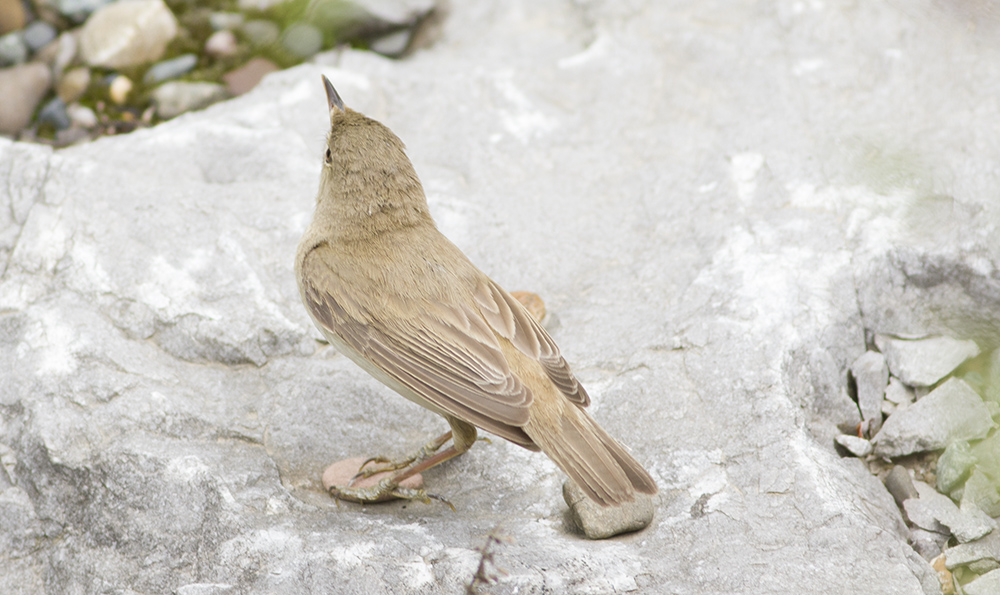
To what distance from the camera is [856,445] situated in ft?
13.9

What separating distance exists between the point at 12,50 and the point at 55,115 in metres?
0.77

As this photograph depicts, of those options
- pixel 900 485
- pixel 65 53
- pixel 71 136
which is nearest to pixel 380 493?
pixel 900 485

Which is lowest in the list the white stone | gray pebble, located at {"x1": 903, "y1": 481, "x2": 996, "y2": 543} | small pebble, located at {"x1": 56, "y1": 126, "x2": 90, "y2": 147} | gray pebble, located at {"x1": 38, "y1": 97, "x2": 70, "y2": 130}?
small pebble, located at {"x1": 56, "y1": 126, "x2": 90, "y2": 147}

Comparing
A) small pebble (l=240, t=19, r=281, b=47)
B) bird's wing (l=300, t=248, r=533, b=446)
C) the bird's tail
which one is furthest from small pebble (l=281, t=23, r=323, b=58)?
the bird's tail

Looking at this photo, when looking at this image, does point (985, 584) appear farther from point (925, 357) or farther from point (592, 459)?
point (592, 459)

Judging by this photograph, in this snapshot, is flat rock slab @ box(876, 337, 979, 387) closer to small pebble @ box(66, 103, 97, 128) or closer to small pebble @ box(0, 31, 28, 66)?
small pebble @ box(66, 103, 97, 128)

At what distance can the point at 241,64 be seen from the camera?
23.4 feet

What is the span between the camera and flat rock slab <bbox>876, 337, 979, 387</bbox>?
14.5 ft

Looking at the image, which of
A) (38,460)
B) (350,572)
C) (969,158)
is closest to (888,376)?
(969,158)

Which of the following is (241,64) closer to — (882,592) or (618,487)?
(618,487)

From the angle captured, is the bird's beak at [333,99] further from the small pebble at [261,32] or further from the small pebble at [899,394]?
the small pebble at [899,394]

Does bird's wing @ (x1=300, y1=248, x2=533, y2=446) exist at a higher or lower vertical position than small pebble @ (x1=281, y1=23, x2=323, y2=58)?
higher

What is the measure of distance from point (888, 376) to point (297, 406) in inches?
117

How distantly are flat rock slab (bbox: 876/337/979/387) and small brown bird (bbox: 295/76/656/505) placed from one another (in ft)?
5.55
